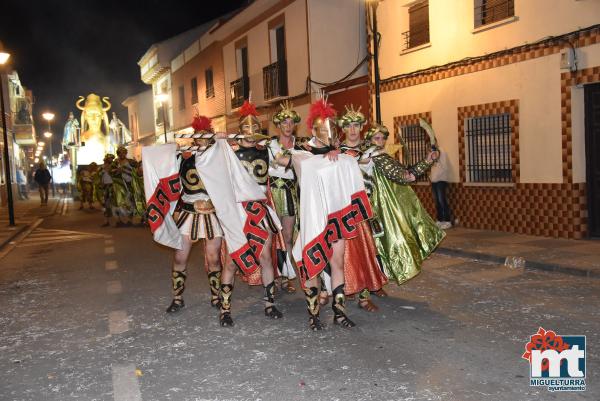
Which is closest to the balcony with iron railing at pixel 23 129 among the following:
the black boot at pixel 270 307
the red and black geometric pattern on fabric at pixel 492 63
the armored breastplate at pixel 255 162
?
the red and black geometric pattern on fabric at pixel 492 63

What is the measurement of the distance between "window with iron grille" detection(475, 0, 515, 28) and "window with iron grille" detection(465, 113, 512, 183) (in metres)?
1.94

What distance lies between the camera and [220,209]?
5.85 m

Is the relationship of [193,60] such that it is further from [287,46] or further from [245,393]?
[245,393]

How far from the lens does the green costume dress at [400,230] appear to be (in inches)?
256

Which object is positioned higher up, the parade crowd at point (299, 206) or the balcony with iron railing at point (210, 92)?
the balcony with iron railing at point (210, 92)

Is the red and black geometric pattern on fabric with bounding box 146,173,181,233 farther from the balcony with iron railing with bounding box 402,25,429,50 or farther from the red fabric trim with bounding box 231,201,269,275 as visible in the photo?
the balcony with iron railing with bounding box 402,25,429,50

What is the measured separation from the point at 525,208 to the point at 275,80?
12.1 meters

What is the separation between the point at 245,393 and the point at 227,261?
2.12 metres

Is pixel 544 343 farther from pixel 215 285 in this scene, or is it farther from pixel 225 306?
pixel 215 285

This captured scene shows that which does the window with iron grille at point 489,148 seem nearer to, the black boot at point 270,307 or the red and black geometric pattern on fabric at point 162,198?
the black boot at point 270,307

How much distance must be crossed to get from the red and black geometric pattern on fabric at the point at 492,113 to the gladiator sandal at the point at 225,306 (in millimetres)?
7751

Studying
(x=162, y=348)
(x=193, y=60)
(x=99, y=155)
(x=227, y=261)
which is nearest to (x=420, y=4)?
(x=227, y=261)

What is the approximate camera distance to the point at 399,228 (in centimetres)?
663

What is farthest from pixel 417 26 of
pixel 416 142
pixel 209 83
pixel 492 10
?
pixel 209 83
